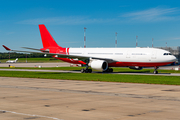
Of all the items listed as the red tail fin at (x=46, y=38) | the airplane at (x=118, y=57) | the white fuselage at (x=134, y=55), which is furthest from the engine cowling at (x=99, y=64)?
the red tail fin at (x=46, y=38)

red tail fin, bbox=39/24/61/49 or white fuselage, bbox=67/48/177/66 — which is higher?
red tail fin, bbox=39/24/61/49

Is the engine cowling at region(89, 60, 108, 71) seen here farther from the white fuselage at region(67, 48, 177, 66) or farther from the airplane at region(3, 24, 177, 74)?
the white fuselage at region(67, 48, 177, 66)

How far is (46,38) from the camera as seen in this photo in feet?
191

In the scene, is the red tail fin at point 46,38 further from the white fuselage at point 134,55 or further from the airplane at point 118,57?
the white fuselage at point 134,55

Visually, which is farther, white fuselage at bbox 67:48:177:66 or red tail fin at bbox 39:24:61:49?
red tail fin at bbox 39:24:61:49

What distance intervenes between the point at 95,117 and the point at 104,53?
130ft

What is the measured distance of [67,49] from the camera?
183 ft

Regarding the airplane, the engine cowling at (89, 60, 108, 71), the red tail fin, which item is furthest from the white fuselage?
the red tail fin

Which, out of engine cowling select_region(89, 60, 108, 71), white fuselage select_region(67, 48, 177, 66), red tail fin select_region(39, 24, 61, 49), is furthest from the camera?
red tail fin select_region(39, 24, 61, 49)

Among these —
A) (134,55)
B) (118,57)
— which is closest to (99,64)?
(118,57)

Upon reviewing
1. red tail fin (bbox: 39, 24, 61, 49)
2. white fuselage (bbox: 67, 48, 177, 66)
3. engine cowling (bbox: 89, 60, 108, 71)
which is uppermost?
red tail fin (bbox: 39, 24, 61, 49)

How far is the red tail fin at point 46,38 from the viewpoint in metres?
57.9

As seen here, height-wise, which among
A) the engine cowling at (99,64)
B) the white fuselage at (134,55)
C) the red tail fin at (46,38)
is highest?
the red tail fin at (46,38)

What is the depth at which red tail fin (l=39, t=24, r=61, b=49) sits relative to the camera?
57.9 meters
